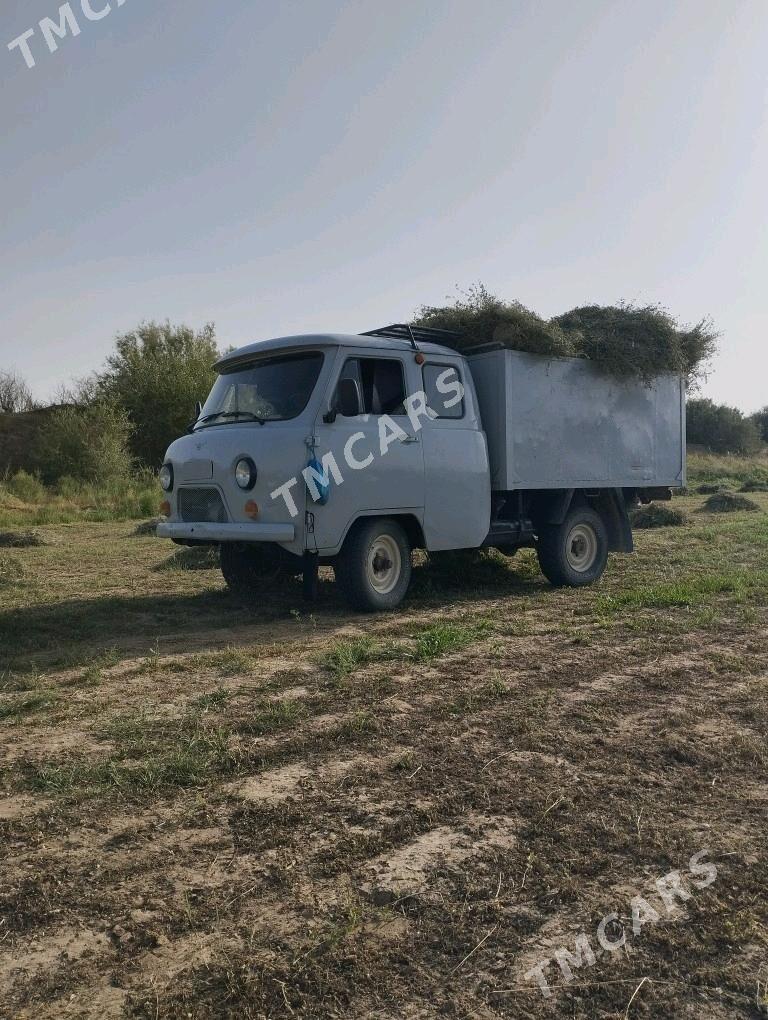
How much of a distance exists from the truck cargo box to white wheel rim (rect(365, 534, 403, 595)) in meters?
1.64

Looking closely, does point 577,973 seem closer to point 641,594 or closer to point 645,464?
point 641,594

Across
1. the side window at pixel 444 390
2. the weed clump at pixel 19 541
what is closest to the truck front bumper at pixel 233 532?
the side window at pixel 444 390

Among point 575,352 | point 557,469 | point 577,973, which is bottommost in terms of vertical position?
point 577,973

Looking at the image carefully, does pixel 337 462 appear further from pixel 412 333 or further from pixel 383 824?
pixel 383 824

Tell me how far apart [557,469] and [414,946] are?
25.6ft

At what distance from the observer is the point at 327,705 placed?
198 inches

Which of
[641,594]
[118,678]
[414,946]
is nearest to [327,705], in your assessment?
[118,678]

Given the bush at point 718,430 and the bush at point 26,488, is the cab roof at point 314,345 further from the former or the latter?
the bush at point 718,430

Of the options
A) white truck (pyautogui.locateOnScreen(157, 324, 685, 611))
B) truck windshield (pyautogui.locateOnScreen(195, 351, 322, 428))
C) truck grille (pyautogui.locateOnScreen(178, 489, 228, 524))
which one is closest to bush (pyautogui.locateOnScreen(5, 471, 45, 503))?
white truck (pyautogui.locateOnScreen(157, 324, 685, 611))

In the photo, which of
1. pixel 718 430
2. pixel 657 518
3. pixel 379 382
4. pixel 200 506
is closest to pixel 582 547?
pixel 379 382

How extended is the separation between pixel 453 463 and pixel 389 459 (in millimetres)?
895

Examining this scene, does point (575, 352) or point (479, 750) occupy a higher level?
point (575, 352)

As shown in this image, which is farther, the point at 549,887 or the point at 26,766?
the point at 26,766

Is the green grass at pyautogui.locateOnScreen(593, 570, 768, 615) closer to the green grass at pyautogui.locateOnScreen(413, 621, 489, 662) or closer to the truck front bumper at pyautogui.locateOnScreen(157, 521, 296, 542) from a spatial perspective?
the green grass at pyautogui.locateOnScreen(413, 621, 489, 662)
